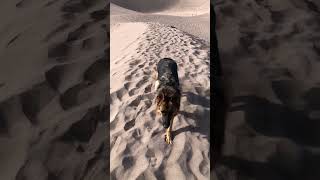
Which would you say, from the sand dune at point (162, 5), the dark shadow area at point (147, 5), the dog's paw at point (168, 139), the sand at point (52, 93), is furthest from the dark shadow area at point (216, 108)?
the dark shadow area at point (147, 5)

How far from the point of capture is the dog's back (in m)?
5.18

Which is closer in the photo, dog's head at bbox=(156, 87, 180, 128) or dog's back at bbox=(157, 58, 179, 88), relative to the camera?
dog's head at bbox=(156, 87, 180, 128)

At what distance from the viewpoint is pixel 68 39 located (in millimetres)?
7227

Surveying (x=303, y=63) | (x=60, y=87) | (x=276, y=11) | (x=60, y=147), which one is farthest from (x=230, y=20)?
(x=60, y=147)

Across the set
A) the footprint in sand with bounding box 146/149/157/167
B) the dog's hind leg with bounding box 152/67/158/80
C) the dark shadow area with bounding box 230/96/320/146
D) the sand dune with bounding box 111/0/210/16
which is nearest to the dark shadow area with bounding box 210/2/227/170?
the dark shadow area with bounding box 230/96/320/146

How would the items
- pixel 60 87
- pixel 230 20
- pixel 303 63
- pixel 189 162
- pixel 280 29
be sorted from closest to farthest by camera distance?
pixel 189 162 → pixel 60 87 → pixel 303 63 → pixel 280 29 → pixel 230 20

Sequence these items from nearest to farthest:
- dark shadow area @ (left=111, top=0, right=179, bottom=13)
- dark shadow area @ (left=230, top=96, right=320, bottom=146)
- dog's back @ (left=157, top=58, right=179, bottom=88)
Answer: dark shadow area @ (left=230, top=96, right=320, bottom=146) → dog's back @ (left=157, top=58, right=179, bottom=88) → dark shadow area @ (left=111, top=0, right=179, bottom=13)

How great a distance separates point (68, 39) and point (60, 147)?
112 inches

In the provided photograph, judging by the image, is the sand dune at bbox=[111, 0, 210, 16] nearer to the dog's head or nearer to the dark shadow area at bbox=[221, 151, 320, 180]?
the dog's head

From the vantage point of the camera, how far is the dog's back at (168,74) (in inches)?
204

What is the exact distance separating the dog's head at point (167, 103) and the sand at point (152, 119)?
11.3 inches

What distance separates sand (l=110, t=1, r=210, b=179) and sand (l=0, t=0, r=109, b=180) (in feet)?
0.73

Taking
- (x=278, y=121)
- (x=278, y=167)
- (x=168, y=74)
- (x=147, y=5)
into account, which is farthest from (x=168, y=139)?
(x=147, y=5)

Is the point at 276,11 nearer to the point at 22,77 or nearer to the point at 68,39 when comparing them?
the point at 68,39
